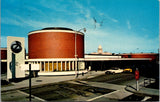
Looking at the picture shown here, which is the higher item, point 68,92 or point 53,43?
point 53,43

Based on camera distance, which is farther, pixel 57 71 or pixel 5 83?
pixel 57 71

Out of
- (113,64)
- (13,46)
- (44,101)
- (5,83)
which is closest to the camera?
(44,101)

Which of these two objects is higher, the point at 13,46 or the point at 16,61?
the point at 13,46

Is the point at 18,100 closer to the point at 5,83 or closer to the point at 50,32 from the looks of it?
the point at 5,83

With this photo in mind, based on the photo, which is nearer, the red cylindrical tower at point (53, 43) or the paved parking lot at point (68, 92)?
the paved parking lot at point (68, 92)

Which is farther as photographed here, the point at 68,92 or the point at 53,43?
the point at 53,43

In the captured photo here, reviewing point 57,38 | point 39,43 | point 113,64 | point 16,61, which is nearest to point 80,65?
point 57,38

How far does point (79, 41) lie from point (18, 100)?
26.2 m

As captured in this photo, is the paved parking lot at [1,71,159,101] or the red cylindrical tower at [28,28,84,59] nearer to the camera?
the paved parking lot at [1,71,159,101]

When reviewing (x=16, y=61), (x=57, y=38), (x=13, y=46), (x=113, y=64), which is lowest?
(x=113, y=64)

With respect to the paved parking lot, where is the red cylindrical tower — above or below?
above

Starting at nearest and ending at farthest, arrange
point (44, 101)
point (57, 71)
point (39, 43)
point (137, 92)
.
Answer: point (44, 101), point (137, 92), point (57, 71), point (39, 43)

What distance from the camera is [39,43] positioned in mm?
35281

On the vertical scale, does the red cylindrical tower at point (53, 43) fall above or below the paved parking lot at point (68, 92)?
above
